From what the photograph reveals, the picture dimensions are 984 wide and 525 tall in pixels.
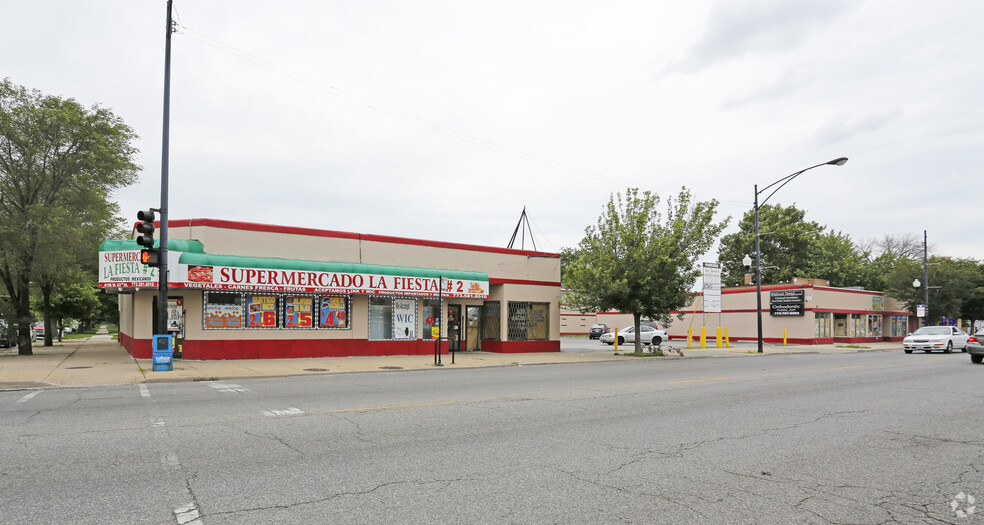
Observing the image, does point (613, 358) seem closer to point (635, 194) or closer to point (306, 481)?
point (635, 194)

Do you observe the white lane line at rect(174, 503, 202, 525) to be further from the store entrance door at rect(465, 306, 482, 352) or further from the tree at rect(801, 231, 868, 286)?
the tree at rect(801, 231, 868, 286)

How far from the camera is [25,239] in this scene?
21656 millimetres

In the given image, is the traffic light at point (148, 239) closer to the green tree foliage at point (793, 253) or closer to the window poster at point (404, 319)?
the window poster at point (404, 319)

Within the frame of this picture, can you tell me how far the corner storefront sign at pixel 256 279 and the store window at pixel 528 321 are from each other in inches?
157

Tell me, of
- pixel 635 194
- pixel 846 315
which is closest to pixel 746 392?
pixel 635 194

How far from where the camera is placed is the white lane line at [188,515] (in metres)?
4.55

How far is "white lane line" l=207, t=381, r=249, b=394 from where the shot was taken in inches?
516

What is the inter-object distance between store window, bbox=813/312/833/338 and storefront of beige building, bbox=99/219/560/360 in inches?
980

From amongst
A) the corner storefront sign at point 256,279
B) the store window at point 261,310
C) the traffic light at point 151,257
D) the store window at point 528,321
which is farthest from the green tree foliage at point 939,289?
the traffic light at point 151,257

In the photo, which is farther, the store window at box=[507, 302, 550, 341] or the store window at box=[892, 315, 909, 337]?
the store window at box=[892, 315, 909, 337]

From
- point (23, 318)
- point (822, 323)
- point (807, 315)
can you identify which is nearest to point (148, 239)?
point (23, 318)

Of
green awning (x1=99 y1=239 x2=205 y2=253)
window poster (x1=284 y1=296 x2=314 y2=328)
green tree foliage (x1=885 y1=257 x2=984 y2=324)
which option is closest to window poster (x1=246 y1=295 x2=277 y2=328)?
window poster (x1=284 y1=296 x2=314 y2=328)

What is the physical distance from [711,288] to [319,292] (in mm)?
21013

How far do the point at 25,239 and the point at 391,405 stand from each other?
18781mm
